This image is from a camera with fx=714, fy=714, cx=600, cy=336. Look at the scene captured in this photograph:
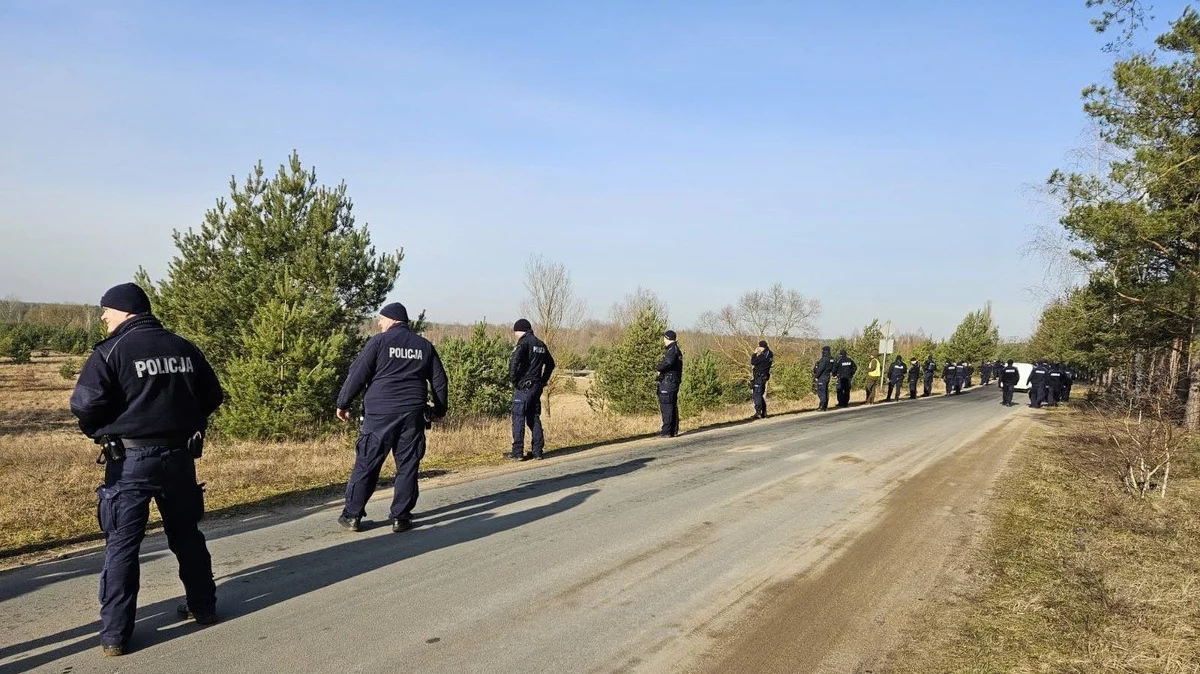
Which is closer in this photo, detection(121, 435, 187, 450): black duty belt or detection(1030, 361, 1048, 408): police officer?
detection(121, 435, 187, 450): black duty belt

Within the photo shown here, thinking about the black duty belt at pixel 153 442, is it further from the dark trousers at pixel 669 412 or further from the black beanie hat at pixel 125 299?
the dark trousers at pixel 669 412

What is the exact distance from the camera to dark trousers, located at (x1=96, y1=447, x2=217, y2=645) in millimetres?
3729

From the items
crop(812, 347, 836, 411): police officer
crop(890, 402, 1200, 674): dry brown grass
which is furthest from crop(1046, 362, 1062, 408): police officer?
crop(890, 402, 1200, 674): dry brown grass

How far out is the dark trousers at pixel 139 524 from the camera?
373cm

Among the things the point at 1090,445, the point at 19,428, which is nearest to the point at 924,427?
the point at 1090,445

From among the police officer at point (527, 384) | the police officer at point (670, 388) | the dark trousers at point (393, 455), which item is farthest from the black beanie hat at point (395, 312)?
the police officer at point (670, 388)

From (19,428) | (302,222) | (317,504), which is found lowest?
(19,428)

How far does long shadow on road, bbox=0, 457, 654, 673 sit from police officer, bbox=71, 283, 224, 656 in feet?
0.58

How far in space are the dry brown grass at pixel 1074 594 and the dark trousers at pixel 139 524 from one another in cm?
397

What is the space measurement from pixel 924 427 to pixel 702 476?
392 inches

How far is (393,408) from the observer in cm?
641

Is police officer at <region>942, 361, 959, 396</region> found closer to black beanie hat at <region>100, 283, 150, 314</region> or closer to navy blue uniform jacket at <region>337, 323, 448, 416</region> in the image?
navy blue uniform jacket at <region>337, 323, 448, 416</region>

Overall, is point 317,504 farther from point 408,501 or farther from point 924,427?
point 924,427

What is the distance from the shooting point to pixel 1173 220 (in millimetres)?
14750
